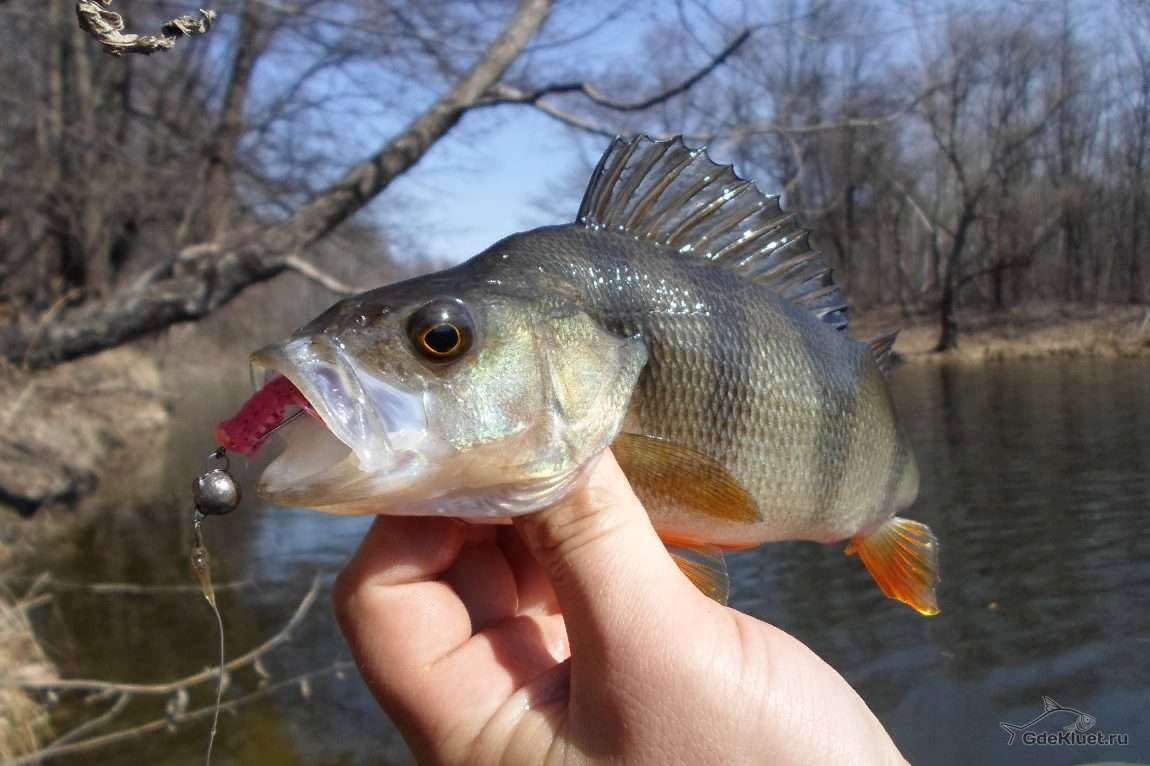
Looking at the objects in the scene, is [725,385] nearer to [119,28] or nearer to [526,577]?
[526,577]

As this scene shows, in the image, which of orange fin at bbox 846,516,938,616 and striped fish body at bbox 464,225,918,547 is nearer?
striped fish body at bbox 464,225,918,547

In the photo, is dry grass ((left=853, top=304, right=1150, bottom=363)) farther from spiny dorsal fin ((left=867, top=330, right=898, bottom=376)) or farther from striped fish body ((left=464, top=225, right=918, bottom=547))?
striped fish body ((left=464, top=225, right=918, bottom=547))

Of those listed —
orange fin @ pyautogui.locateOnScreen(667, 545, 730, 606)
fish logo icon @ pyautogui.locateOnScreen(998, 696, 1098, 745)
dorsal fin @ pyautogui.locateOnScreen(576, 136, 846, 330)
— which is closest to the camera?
orange fin @ pyautogui.locateOnScreen(667, 545, 730, 606)

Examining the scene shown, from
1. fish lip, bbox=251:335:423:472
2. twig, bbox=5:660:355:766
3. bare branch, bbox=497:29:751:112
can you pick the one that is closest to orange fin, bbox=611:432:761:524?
fish lip, bbox=251:335:423:472

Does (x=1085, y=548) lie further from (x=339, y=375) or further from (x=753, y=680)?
(x=339, y=375)

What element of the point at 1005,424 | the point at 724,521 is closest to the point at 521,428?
the point at 724,521

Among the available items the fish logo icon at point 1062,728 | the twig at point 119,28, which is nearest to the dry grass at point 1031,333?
the fish logo icon at point 1062,728
